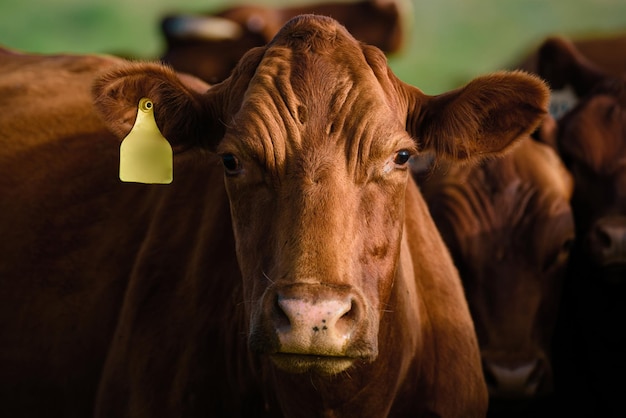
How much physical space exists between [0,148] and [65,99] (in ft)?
1.17

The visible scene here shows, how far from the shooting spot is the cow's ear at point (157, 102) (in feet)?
11.5

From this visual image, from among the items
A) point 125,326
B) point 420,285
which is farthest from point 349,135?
point 125,326

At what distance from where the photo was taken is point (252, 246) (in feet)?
10.5

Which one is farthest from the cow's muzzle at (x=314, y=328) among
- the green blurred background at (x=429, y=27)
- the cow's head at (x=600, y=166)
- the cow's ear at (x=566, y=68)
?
the green blurred background at (x=429, y=27)

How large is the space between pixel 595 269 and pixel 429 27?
6626 millimetres

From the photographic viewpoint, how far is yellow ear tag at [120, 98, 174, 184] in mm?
3494

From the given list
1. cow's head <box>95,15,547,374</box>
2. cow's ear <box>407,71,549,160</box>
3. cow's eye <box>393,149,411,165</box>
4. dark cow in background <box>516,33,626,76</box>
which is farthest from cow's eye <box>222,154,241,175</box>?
dark cow in background <box>516,33,626,76</box>

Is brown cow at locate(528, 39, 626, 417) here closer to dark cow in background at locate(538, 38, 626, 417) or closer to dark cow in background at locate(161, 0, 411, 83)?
dark cow in background at locate(538, 38, 626, 417)

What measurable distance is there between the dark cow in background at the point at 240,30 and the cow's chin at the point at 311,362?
17.2ft

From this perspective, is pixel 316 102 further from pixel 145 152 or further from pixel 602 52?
pixel 602 52

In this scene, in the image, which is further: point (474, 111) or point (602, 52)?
point (602, 52)

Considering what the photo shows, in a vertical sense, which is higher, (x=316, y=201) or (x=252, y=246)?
(x=316, y=201)

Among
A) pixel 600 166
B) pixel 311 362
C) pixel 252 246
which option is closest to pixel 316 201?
pixel 252 246

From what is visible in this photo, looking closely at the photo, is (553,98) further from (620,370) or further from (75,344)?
(75,344)
